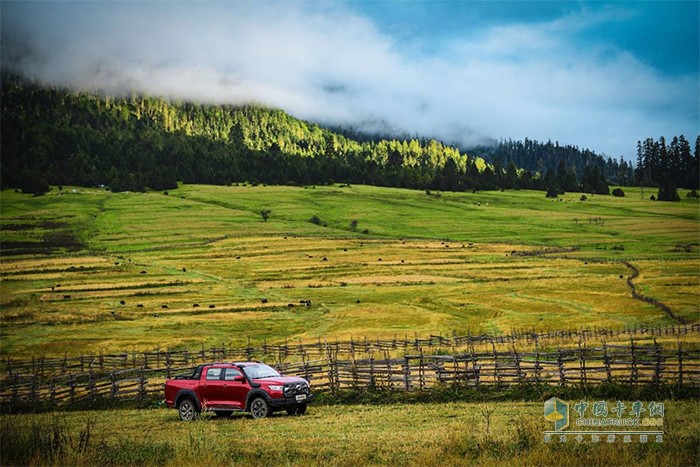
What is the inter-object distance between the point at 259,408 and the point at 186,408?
11.8 feet

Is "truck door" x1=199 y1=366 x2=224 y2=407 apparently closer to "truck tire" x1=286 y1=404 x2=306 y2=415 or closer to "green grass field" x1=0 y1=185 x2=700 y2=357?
"truck tire" x1=286 y1=404 x2=306 y2=415

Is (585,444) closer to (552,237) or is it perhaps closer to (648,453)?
(648,453)

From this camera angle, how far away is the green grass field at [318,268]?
69312mm

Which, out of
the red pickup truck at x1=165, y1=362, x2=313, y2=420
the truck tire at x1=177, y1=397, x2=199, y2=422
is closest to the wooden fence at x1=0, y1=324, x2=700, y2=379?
the truck tire at x1=177, y1=397, x2=199, y2=422

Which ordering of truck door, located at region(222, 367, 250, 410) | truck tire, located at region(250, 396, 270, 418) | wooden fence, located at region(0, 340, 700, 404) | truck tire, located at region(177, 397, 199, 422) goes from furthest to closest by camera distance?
wooden fence, located at region(0, 340, 700, 404), truck tire, located at region(177, 397, 199, 422), truck door, located at region(222, 367, 250, 410), truck tire, located at region(250, 396, 270, 418)

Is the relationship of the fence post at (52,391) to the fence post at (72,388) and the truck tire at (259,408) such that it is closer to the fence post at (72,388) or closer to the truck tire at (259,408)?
the fence post at (72,388)

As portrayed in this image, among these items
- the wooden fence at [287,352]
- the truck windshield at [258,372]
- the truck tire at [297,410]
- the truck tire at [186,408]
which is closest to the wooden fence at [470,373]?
the truck tire at [297,410]

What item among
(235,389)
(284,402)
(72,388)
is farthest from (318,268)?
(284,402)

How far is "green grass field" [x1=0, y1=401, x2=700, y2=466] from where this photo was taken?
15305 millimetres

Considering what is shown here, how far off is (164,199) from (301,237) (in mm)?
66440

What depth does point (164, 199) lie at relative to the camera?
187m

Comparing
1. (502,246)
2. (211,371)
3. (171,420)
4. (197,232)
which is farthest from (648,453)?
(197,232)

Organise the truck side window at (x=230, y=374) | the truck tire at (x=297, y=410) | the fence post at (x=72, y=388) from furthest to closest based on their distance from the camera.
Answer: the fence post at (x=72, y=388), the truck side window at (x=230, y=374), the truck tire at (x=297, y=410)

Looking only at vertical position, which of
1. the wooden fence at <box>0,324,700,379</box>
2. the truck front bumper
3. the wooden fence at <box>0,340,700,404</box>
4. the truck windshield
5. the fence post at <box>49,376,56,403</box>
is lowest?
the wooden fence at <box>0,324,700,379</box>
